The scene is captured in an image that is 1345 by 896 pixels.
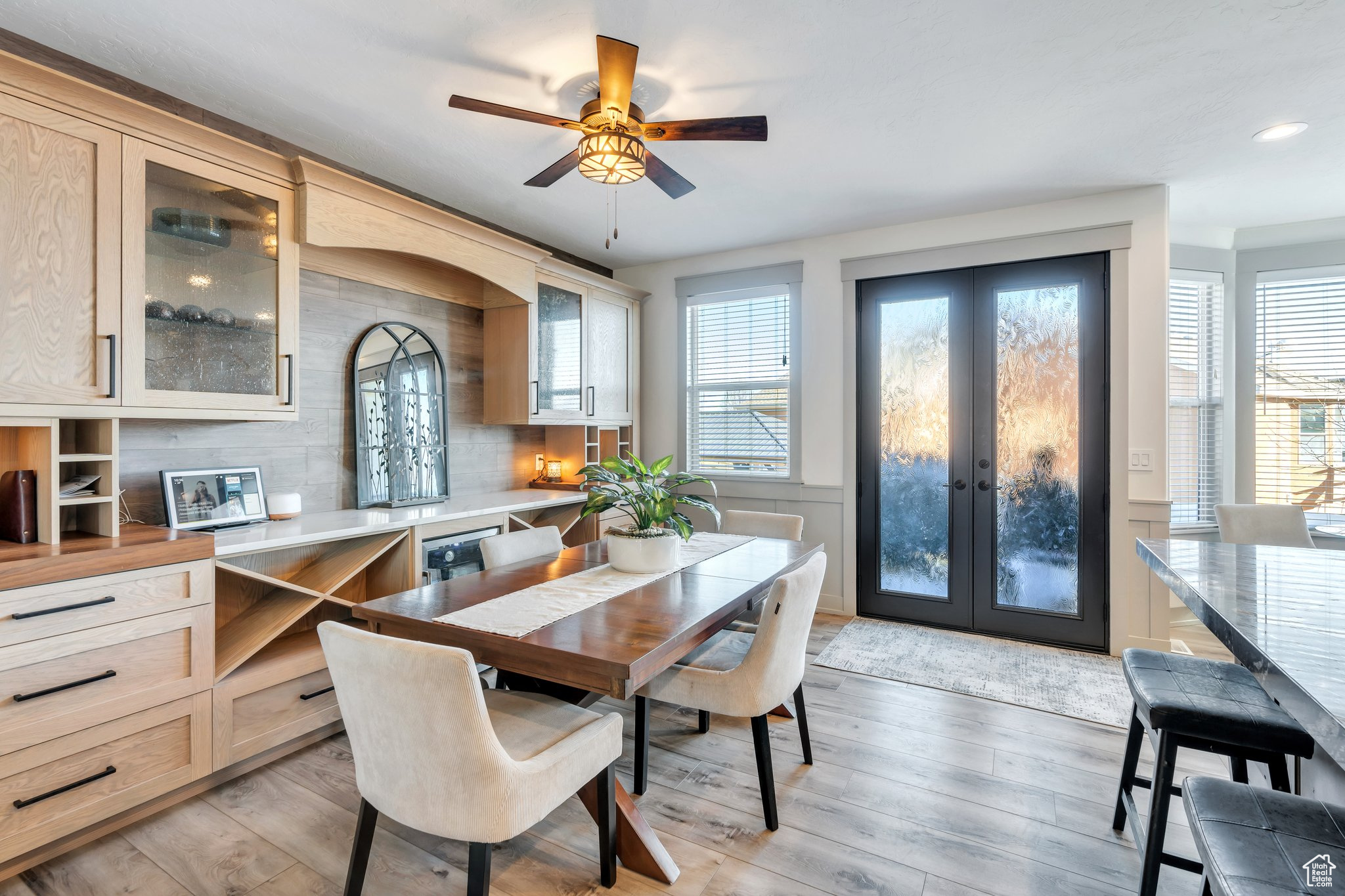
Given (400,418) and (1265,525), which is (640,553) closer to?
(400,418)

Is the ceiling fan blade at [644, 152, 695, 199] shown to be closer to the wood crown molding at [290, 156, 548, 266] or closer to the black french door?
the wood crown molding at [290, 156, 548, 266]

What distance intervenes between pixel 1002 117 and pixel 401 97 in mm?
2494

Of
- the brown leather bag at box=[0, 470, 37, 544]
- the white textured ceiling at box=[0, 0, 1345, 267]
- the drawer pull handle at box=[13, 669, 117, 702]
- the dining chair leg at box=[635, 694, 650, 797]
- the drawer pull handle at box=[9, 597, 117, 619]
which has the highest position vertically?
the white textured ceiling at box=[0, 0, 1345, 267]

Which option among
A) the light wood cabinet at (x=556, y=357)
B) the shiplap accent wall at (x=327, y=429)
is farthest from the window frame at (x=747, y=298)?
the shiplap accent wall at (x=327, y=429)

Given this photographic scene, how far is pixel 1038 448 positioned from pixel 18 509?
15.2 feet

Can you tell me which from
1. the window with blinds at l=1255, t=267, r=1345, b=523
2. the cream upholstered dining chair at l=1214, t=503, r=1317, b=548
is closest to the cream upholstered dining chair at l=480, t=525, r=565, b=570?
the cream upholstered dining chair at l=1214, t=503, r=1317, b=548

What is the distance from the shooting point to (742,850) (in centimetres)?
185

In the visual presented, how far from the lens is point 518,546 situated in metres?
2.67

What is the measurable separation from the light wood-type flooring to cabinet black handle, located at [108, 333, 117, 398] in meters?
1.42

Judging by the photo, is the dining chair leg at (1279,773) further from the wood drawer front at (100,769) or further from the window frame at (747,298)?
the wood drawer front at (100,769)

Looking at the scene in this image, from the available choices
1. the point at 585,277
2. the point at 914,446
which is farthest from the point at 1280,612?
the point at 585,277

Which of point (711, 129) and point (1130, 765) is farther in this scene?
point (711, 129)

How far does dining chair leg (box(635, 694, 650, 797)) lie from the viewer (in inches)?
84.2

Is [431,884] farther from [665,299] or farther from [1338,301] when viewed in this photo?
[1338,301]
